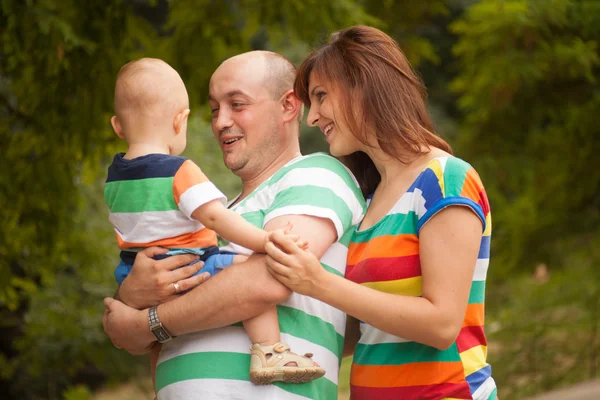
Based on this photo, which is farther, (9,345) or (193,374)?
(9,345)

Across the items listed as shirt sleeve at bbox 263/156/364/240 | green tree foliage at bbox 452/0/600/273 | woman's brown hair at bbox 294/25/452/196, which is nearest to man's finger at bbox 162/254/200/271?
shirt sleeve at bbox 263/156/364/240

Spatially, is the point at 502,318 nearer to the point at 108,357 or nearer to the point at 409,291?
the point at 108,357

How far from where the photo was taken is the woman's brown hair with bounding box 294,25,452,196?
2.30m

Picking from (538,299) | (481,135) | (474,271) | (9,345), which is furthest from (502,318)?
(474,271)

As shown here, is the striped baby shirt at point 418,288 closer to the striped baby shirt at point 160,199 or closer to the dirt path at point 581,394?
the striped baby shirt at point 160,199

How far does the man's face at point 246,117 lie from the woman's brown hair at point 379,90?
31 cm

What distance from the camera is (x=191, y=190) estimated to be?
224 centimetres

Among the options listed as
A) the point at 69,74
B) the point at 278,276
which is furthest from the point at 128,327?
the point at 69,74

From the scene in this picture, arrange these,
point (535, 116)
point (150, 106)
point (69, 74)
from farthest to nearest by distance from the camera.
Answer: point (535, 116) < point (69, 74) < point (150, 106)

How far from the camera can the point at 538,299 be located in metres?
8.05

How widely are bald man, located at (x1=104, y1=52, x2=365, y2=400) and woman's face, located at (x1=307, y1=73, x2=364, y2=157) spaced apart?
Answer: 0.08 meters

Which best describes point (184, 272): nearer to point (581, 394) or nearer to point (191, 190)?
point (191, 190)

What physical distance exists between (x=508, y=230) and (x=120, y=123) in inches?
212

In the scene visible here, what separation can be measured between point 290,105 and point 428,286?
3.03ft
